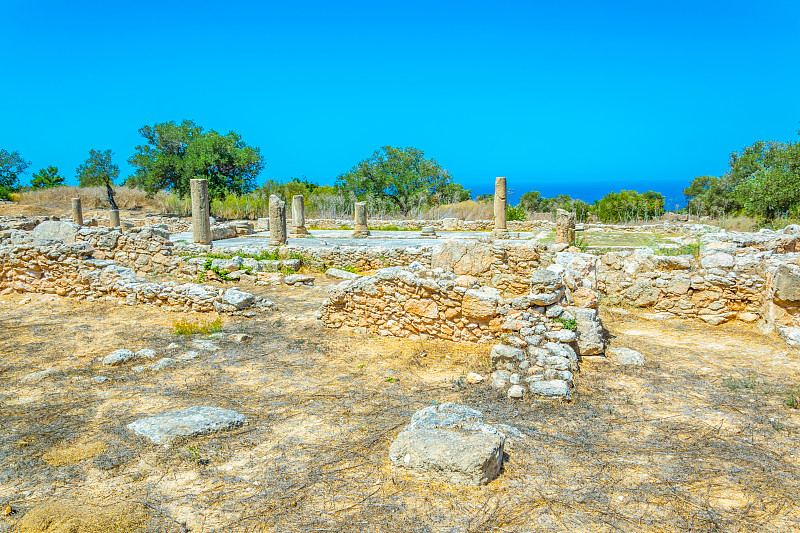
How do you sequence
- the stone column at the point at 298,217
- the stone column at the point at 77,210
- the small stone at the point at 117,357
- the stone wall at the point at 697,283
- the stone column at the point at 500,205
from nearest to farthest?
the small stone at the point at 117,357 < the stone wall at the point at 697,283 < the stone column at the point at 500,205 < the stone column at the point at 298,217 < the stone column at the point at 77,210

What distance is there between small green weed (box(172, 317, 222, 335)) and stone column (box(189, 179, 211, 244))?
10.4 m

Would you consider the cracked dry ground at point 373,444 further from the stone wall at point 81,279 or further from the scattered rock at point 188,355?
the stone wall at point 81,279

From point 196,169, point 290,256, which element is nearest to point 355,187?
point 196,169

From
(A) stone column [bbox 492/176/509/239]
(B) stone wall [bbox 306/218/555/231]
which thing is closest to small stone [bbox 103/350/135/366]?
(A) stone column [bbox 492/176/509/239]

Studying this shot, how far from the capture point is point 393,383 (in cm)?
595

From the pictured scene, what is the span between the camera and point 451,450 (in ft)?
12.5

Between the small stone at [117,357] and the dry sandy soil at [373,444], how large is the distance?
4.9 inches

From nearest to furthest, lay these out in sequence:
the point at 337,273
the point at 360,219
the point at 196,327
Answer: the point at 196,327 → the point at 337,273 → the point at 360,219

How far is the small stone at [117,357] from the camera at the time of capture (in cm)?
656

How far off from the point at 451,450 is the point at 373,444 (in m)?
0.82

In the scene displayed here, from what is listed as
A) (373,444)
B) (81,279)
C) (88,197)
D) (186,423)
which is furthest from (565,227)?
(88,197)

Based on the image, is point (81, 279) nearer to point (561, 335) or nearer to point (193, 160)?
point (561, 335)

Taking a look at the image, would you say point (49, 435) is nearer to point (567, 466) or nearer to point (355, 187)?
point (567, 466)

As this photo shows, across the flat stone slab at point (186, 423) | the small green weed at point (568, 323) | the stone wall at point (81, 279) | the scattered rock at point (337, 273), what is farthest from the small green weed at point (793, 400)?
the scattered rock at point (337, 273)
